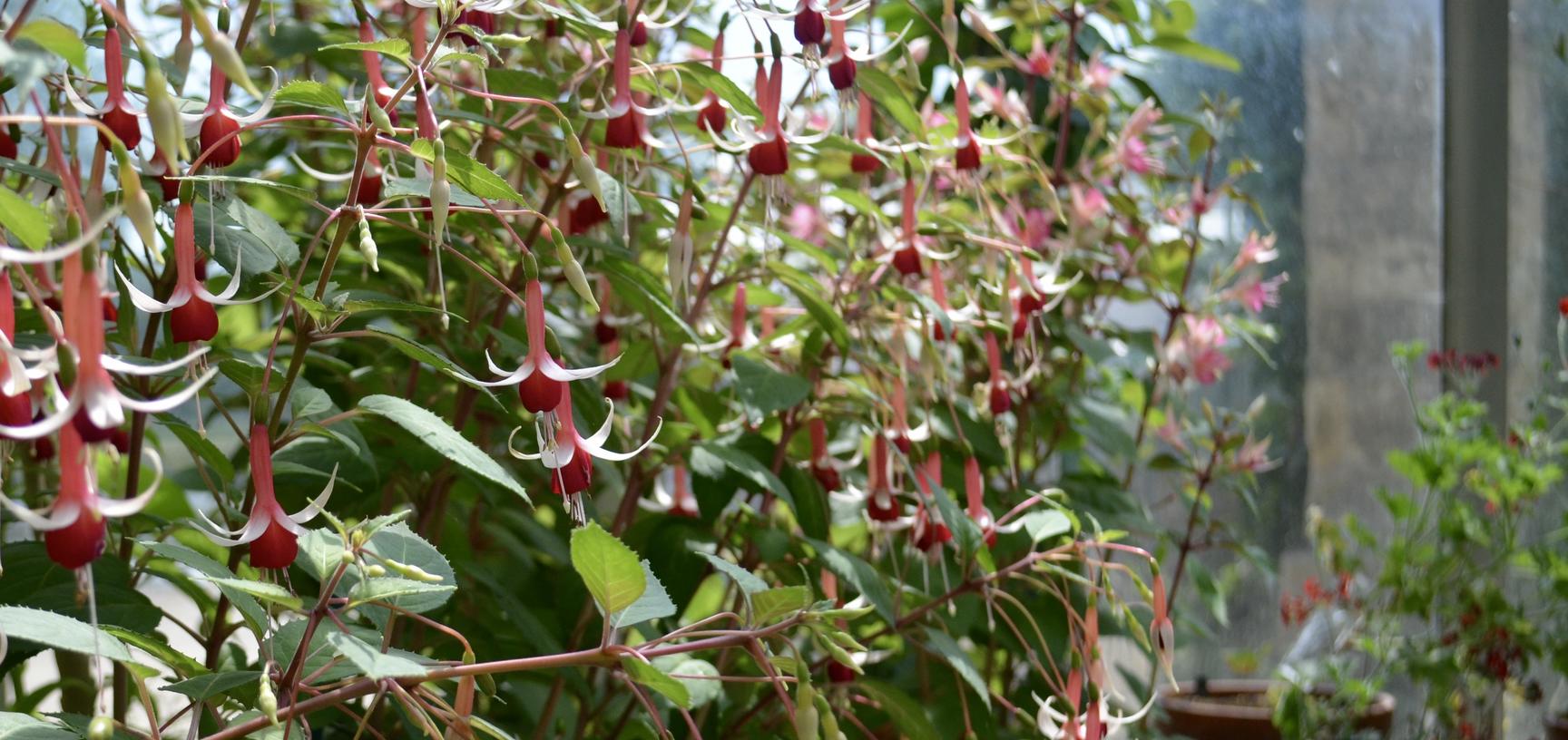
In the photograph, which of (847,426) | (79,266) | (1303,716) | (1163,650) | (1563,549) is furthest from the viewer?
(1563,549)

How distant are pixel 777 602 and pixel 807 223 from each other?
562 millimetres

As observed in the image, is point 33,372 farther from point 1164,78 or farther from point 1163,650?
point 1164,78

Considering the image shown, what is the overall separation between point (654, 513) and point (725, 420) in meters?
0.07

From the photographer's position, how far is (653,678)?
0.42 metres

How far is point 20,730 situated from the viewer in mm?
363

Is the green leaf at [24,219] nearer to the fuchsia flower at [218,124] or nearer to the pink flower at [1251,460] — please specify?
the fuchsia flower at [218,124]

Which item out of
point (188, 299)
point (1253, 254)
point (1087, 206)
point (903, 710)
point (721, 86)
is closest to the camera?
point (188, 299)

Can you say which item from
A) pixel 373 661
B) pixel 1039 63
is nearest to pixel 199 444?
pixel 373 661

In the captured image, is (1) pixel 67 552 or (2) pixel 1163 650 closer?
(1) pixel 67 552

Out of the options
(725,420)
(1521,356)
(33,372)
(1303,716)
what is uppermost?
(33,372)

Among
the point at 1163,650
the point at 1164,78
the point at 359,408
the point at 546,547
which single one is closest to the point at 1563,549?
the point at 1164,78

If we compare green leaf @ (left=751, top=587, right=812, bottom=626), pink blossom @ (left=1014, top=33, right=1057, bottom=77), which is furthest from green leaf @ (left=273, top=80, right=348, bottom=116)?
pink blossom @ (left=1014, top=33, right=1057, bottom=77)

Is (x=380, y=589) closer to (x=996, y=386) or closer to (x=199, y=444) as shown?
(x=199, y=444)

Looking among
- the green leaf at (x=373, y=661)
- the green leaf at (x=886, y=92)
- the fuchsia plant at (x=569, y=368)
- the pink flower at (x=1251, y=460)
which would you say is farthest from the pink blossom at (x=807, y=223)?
the green leaf at (x=373, y=661)
